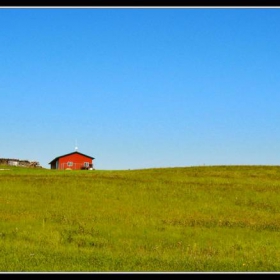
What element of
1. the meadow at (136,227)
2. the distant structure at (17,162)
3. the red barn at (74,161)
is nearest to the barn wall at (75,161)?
the red barn at (74,161)

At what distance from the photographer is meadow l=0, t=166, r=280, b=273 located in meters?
16.2

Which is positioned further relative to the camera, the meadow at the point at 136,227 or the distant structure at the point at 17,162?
the distant structure at the point at 17,162

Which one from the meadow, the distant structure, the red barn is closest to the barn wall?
the red barn

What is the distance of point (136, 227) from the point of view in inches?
947

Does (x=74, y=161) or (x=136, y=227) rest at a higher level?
(x=74, y=161)

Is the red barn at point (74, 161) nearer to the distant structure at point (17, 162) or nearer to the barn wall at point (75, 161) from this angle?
the barn wall at point (75, 161)

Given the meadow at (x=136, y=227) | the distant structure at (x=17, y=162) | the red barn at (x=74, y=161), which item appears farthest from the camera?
the distant structure at (x=17, y=162)

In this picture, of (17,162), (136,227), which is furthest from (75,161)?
(136,227)

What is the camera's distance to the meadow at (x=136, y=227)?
16.2 metres

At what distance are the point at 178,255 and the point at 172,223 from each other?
→ 8008 mm

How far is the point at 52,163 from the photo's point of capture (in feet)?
417

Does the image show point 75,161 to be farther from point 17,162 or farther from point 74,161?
point 17,162
